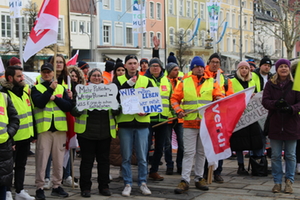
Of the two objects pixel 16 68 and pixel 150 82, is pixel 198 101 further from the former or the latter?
pixel 16 68

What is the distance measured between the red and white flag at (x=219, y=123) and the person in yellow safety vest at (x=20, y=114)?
2.58 meters

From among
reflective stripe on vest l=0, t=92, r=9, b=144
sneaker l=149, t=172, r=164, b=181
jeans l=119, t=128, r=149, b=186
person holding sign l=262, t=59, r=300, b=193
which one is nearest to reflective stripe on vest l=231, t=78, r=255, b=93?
person holding sign l=262, t=59, r=300, b=193

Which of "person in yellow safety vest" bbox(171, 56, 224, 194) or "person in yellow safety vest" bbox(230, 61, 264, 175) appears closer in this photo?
"person in yellow safety vest" bbox(171, 56, 224, 194)

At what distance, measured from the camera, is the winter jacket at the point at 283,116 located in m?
7.64

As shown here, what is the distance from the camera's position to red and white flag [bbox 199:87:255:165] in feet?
25.9

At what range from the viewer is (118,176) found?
9.53 m

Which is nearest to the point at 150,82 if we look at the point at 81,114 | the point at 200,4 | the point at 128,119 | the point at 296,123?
the point at 128,119

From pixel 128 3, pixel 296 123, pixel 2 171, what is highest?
pixel 128 3

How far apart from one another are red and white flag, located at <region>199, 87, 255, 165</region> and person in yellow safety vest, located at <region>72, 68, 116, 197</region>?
1432 millimetres

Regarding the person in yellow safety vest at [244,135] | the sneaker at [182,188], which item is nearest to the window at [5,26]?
the person in yellow safety vest at [244,135]

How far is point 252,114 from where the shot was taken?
31.1 feet

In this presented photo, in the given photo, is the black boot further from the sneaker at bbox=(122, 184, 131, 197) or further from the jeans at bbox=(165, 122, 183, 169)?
the sneaker at bbox=(122, 184, 131, 197)

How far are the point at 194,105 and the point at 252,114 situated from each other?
191cm

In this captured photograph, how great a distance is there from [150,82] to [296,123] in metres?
2.30
